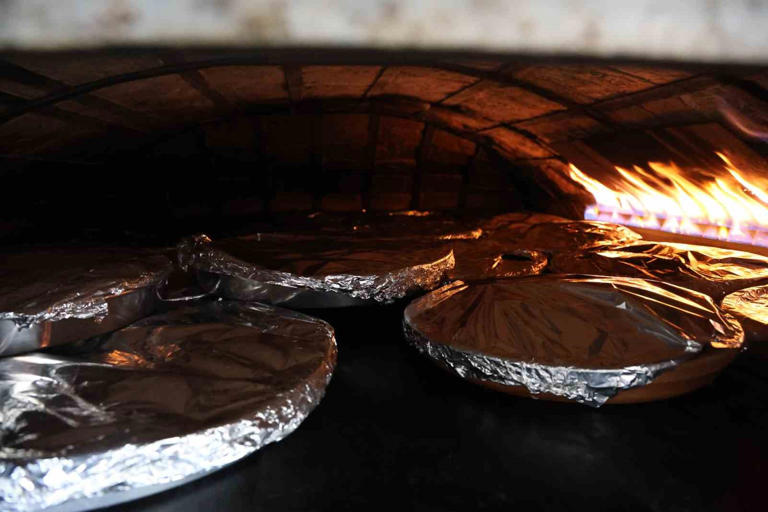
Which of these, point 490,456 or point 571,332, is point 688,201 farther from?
point 490,456

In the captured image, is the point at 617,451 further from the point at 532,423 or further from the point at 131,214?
the point at 131,214

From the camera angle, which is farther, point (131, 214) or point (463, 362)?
point (131, 214)

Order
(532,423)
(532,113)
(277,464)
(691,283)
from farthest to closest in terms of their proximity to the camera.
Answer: (532,113) → (691,283) → (532,423) → (277,464)

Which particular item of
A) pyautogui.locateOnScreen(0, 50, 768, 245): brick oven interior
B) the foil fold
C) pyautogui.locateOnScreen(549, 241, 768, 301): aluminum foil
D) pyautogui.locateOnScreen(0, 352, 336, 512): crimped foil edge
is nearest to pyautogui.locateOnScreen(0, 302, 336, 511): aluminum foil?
pyautogui.locateOnScreen(0, 352, 336, 512): crimped foil edge

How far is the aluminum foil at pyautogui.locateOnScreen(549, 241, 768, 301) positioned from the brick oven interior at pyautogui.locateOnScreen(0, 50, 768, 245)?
0.36m

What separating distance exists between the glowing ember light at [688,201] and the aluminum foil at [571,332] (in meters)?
0.98

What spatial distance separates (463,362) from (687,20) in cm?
67

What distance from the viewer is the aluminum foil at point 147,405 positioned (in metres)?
0.60

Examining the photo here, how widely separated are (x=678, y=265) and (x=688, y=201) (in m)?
0.69

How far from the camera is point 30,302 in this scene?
103 centimetres

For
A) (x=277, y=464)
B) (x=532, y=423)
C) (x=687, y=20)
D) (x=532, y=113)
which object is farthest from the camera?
(x=532, y=113)

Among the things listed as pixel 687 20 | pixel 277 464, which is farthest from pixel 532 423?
pixel 687 20

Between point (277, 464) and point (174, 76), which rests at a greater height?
point (174, 76)

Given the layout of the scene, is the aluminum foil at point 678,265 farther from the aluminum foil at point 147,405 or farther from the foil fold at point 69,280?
the foil fold at point 69,280
